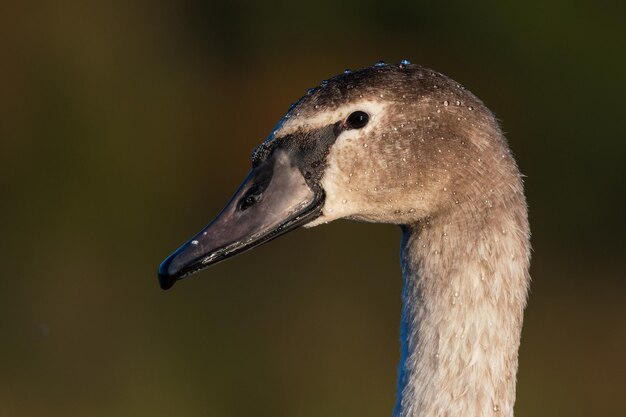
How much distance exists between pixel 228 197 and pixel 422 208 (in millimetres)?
7244

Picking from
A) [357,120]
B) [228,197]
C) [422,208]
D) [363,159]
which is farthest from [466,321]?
[228,197]

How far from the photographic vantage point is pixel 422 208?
4293mm

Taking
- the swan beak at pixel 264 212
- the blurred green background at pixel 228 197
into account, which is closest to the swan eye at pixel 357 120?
the swan beak at pixel 264 212

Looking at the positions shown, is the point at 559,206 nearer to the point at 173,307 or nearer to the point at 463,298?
the point at 173,307

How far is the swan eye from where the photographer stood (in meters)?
4.26

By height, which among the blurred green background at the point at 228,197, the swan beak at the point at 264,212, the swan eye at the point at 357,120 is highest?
the blurred green background at the point at 228,197

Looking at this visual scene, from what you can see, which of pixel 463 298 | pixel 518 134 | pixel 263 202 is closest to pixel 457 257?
pixel 463 298

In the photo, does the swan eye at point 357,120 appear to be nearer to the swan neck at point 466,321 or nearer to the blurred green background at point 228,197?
the swan neck at point 466,321

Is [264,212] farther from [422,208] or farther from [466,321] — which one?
[466,321]

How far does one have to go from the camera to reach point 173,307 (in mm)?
10055

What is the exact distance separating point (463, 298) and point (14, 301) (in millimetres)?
6764

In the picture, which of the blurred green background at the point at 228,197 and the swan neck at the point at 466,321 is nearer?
the swan neck at the point at 466,321

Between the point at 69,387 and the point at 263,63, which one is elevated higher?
the point at 263,63

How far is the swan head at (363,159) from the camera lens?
4.25 meters
